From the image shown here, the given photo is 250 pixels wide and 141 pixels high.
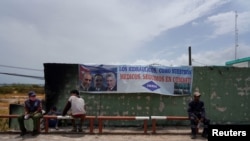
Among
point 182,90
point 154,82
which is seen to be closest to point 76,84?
point 154,82

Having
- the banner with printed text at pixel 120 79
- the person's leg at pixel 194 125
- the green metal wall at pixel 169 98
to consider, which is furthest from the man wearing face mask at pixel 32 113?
the person's leg at pixel 194 125

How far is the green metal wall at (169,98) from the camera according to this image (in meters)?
12.3

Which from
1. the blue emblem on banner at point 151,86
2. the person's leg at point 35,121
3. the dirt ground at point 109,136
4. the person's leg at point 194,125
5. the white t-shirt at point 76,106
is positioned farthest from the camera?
the blue emblem on banner at point 151,86

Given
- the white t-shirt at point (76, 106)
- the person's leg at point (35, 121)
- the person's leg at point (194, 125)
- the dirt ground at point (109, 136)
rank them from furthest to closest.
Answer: the white t-shirt at point (76, 106), the person's leg at point (35, 121), the person's leg at point (194, 125), the dirt ground at point (109, 136)

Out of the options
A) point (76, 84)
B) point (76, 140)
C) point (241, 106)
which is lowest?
point (76, 140)

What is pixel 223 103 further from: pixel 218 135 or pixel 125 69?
pixel 218 135

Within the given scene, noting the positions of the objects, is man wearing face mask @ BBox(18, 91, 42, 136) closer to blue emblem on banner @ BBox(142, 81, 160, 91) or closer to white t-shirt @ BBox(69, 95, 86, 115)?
white t-shirt @ BBox(69, 95, 86, 115)

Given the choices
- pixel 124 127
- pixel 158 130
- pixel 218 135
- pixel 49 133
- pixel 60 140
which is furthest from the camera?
pixel 124 127

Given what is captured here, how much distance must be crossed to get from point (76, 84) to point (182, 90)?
4.08 m

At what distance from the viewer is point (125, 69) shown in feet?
40.4

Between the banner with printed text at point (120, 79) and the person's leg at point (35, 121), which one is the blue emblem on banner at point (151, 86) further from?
the person's leg at point (35, 121)

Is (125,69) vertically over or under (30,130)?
over

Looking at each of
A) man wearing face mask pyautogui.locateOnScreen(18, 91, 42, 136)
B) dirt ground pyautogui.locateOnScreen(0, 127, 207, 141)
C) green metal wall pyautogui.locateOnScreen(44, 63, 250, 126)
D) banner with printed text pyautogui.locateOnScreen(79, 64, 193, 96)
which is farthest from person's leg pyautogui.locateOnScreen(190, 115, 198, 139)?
man wearing face mask pyautogui.locateOnScreen(18, 91, 42, 136)

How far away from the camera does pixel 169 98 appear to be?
495 inches
